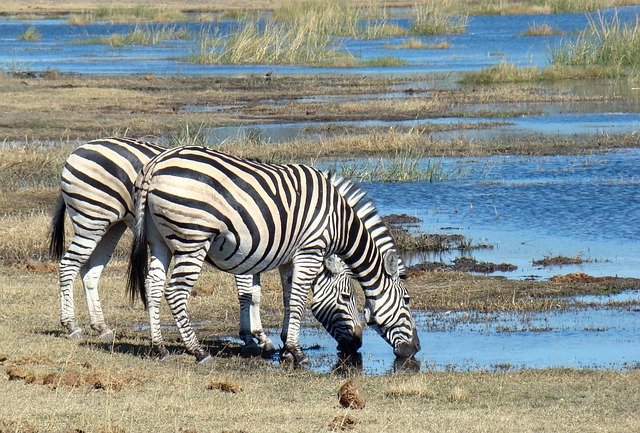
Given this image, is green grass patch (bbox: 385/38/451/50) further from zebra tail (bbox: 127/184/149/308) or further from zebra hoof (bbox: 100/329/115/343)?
zebra tail (bbox: 127/184/149/308)

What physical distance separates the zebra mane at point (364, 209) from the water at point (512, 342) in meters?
0.82

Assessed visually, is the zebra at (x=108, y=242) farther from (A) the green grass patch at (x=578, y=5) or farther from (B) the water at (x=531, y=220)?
(A) the green grass patch at (x=578, y=5)

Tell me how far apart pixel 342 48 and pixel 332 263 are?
1419 inches

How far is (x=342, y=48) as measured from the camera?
4428 centimetres

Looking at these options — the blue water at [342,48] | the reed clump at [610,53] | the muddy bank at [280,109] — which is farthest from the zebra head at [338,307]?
the blue water at [342,48]

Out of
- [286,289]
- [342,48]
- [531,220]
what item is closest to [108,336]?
[286,289]

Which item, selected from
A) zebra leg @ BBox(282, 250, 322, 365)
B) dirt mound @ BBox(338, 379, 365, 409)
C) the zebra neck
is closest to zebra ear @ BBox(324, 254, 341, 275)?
the zebra neck

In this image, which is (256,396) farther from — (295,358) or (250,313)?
(250,313)

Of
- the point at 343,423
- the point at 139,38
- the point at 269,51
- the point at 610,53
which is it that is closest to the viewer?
the point at 343,423

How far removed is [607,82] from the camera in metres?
31.4

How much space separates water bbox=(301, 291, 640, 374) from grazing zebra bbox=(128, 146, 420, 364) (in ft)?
1.21

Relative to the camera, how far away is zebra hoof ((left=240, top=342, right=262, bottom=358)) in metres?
8.67

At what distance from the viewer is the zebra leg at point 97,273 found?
8.99 metres

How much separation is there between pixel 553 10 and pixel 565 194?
145ft
